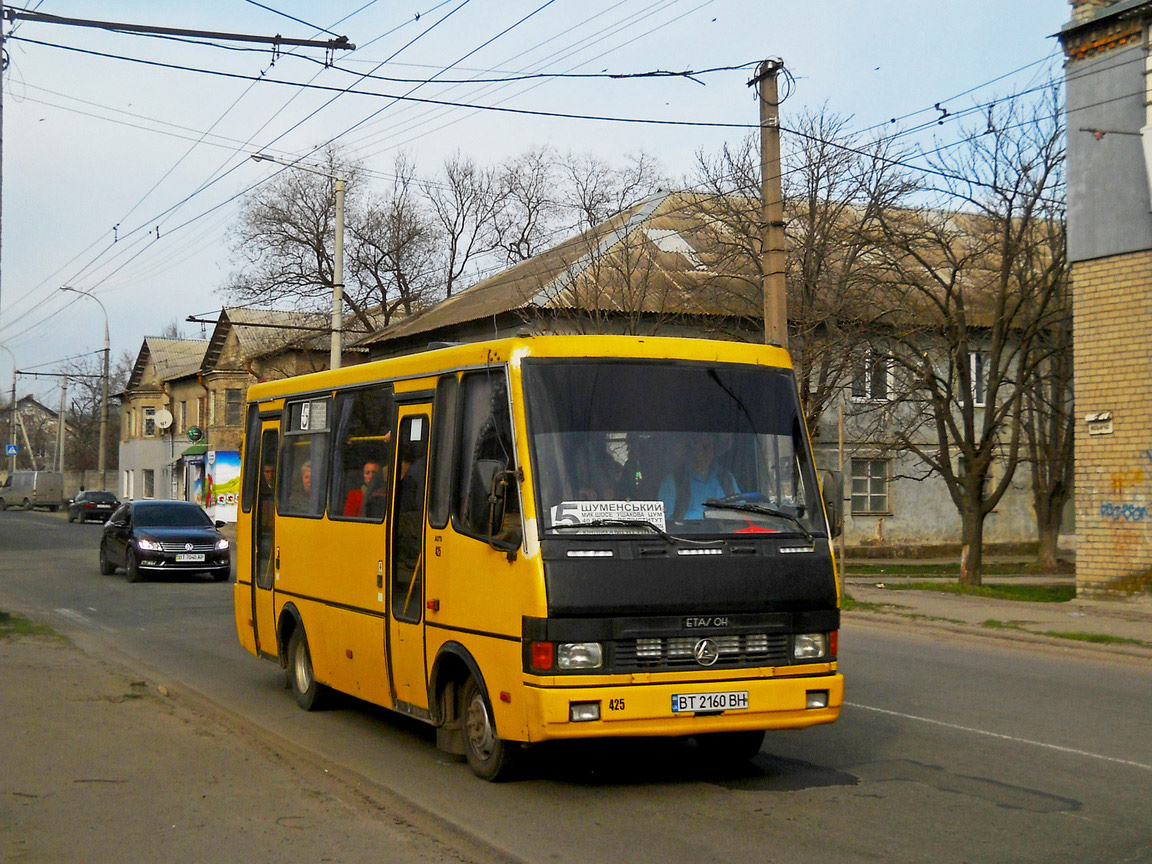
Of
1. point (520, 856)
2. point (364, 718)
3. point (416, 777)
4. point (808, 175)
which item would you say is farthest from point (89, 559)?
point (520, 856)

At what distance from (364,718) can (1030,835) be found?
17.3 ft

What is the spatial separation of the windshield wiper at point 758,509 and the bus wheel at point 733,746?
131cm

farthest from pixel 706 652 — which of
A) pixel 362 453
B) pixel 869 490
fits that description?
pixel 869 490

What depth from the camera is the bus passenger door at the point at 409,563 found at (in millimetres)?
8008

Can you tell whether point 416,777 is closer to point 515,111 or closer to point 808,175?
point 515,111

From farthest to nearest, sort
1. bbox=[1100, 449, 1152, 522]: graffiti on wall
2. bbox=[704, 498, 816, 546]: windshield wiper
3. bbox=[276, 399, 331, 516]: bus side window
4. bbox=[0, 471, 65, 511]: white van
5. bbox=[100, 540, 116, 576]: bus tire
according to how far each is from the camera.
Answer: bbox=[0, 471, 65, 511]: white van
bbox=[100, 540, 116, 576]: bus tire
bbox=[1100, 449, 1152, 522]: graffiti on wall
bbox=[276, 399, 331, 516]: bus side window
bbox=[704, 498, 816, 546]: windshield wiper

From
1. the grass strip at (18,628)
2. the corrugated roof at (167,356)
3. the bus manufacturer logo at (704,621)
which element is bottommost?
the grass strip at (18,628)

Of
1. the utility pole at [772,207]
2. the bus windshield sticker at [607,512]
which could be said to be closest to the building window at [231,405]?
the utility pole at [772,207]

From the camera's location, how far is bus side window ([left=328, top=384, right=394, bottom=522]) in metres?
8.75

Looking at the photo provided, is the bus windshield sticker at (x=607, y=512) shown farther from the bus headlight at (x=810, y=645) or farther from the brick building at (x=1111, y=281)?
the brick building at (x=1111, y=281)

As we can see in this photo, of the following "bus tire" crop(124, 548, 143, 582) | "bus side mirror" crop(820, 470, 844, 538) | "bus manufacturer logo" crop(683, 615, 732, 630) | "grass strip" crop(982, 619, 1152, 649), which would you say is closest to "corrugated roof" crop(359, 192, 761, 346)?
"bus tire" crop(124, 548, 143, 582)

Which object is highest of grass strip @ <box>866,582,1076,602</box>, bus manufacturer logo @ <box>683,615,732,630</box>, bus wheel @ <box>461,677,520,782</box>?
bus manufacturer logo @ <box>683,615,732,630</box>

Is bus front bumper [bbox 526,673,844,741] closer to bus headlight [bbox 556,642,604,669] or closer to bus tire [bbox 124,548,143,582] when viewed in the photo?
bus headlight [bbox 556,642,604,669]

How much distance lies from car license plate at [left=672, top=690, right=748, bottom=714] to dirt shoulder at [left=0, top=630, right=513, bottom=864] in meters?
1.35
